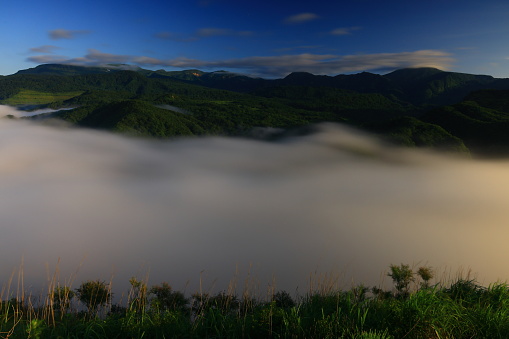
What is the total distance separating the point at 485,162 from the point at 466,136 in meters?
18.0

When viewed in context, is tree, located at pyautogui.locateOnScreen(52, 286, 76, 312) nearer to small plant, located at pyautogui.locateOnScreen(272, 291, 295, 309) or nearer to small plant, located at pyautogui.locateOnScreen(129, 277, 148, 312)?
small plant, located at pyautogui.locateOnScreen(129, 277, 148, 312)

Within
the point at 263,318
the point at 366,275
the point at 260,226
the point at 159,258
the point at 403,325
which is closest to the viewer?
the point at 403,325

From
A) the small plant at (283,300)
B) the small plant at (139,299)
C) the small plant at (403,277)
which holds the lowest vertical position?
the small plant at (283,300)

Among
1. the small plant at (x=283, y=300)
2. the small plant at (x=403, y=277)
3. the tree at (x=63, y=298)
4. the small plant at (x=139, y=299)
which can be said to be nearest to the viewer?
the small plant at (x=139, y=299)

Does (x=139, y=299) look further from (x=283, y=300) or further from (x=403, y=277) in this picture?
(x=403, y=277)

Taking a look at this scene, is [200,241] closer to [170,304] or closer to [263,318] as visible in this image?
[170,304]

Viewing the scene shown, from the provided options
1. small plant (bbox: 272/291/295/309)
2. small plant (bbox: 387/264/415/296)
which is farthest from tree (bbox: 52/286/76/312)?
small plant (bbox: 387/264/415/296)

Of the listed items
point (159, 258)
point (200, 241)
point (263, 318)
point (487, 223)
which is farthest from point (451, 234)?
point (263, 318)

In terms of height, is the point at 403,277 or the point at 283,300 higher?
the point at 403,277

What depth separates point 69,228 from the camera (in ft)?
620

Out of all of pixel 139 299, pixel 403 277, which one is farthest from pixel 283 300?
pixel 139 299

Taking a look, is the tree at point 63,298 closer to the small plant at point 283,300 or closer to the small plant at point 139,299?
the small plant at point 139,299

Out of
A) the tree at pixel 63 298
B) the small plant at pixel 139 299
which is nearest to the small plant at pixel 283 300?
the small plant at pixel 139 299

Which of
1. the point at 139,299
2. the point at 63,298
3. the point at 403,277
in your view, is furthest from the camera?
the point at 403,277
